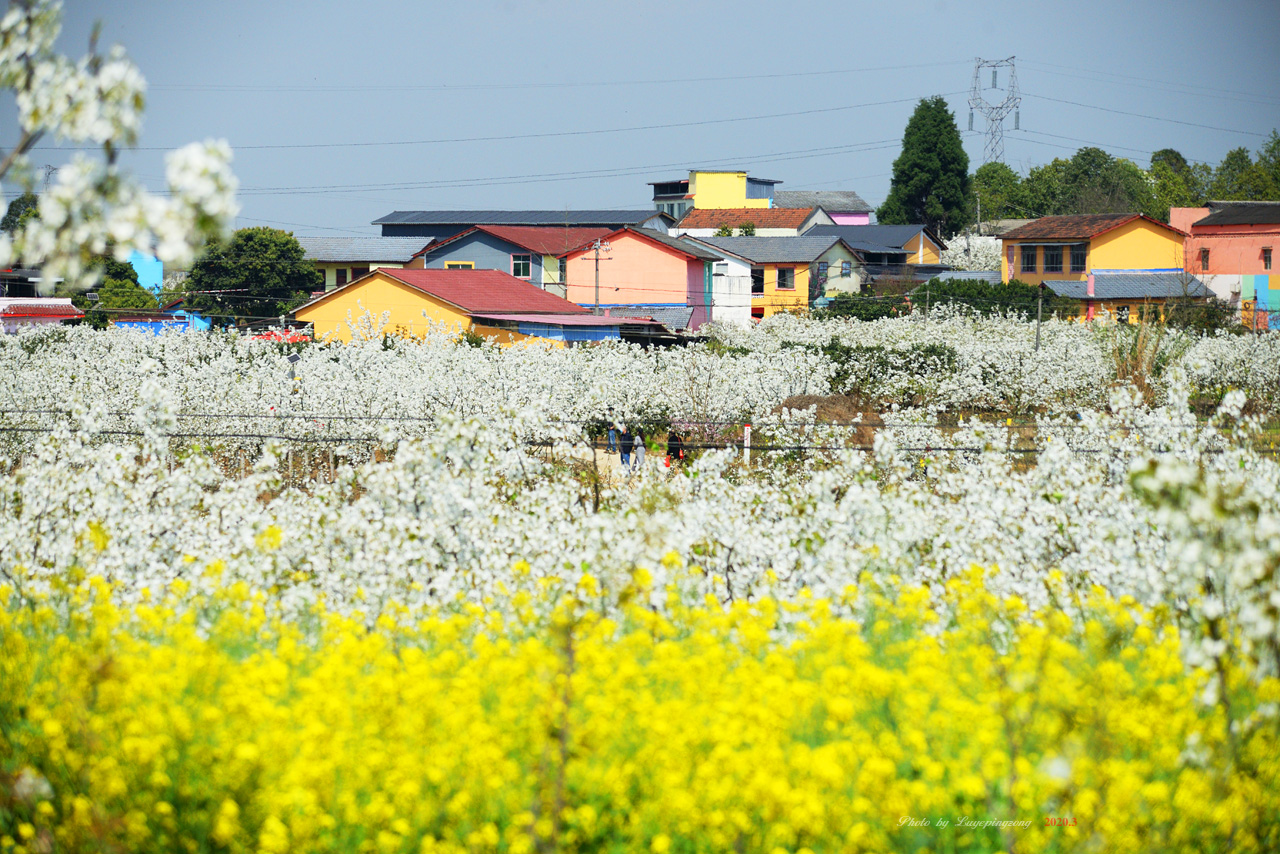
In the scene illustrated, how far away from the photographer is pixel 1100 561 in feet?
22.1

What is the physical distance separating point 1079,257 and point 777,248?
1596cm

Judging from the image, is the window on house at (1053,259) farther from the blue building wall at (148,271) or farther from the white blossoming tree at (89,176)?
the white blossoming tree at (89,176)

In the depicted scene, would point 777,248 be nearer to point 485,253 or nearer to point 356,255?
point 485,253

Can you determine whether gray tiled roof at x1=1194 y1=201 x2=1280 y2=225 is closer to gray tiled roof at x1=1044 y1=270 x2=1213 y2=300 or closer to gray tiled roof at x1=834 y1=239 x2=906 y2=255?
gray tiled roof at x1=1044 y1=270 x2=1213 y2=300

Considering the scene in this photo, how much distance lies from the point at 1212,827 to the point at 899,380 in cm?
2087

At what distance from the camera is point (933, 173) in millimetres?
84438

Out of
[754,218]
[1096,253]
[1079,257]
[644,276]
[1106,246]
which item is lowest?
[644,276]

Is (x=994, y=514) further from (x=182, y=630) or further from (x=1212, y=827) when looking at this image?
(x=182, y=630)

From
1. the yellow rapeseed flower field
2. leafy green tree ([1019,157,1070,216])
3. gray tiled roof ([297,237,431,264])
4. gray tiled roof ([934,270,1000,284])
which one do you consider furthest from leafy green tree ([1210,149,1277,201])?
the yellow rapeseed flower field

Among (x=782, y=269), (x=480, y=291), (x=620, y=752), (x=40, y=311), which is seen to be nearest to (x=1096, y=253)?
(x=782, y=269)

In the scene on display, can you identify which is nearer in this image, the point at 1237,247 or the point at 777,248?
the point at 1237,247

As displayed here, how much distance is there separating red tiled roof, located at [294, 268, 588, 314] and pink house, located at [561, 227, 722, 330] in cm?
874

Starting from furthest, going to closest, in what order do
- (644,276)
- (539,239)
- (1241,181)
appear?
(1241,181) → (539,239) → (644,276)

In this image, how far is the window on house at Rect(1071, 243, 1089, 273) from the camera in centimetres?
5403
